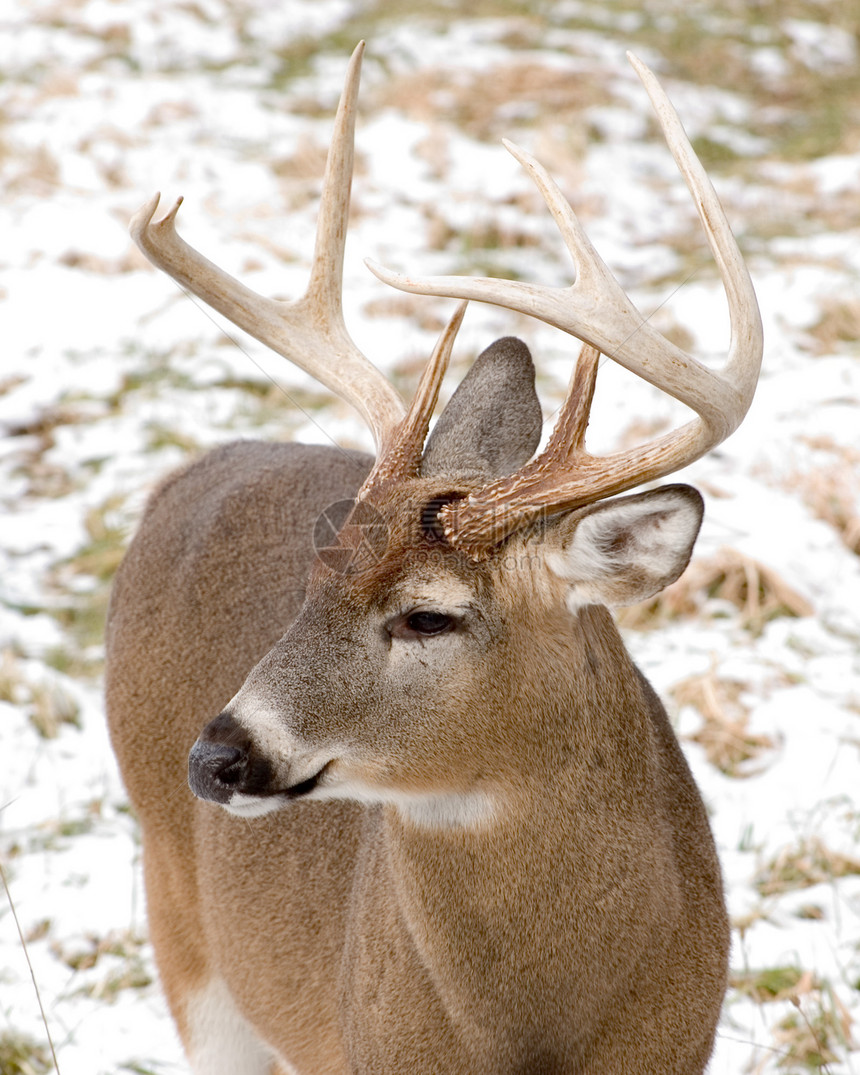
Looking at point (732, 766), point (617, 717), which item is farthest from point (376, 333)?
point (617, 717)

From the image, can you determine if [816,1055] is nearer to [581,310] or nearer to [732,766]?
[732,766]

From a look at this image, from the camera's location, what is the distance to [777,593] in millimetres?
5574

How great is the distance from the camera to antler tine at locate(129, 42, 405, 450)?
9.99ft

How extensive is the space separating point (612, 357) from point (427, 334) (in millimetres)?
5888

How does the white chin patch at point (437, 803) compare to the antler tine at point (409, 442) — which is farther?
the antler tine at point (409, 442)

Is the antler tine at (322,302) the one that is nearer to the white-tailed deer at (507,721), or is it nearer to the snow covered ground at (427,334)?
the white-tailed deer at (507,721)

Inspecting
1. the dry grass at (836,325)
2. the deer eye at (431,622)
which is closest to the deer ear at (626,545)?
the deer eye at (431,622)

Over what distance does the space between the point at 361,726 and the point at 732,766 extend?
2670 mm

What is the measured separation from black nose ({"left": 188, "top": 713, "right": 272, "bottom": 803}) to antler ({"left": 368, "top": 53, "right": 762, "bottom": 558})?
0.53 m

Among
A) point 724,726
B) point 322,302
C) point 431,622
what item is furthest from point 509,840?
point 724,726

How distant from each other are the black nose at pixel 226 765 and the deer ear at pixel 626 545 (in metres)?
0.65

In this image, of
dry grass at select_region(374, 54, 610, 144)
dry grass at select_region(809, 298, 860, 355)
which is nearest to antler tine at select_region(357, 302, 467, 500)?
dry grass at select_region(809, 298, 860, 355)

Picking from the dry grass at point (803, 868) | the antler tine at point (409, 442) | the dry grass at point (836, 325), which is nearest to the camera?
the antler tine at point (409, 442)

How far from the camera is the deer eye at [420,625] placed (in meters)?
2.50
